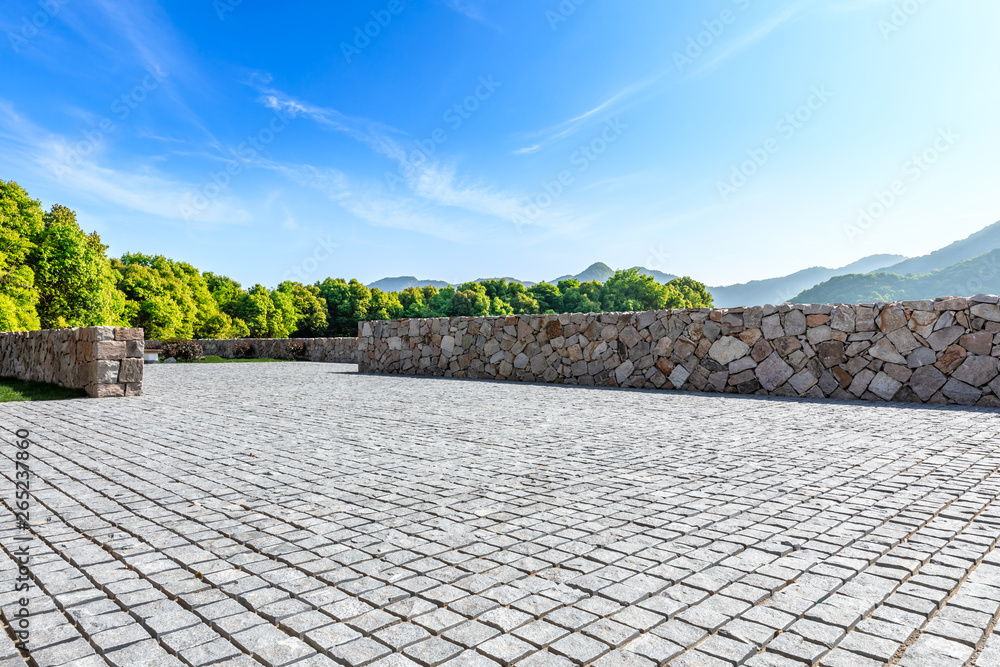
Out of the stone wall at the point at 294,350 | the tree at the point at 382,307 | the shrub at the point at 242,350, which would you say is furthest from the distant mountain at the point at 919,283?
the shrub at the point at 242,350

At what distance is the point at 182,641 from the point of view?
6.50 ft

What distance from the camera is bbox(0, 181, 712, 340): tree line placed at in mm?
24469

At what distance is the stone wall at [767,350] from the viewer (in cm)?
816

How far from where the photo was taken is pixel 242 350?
26828 mm

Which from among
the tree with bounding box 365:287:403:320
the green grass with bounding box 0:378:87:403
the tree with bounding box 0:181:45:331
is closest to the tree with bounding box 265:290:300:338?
the tree with bounding box 365:287:403:320

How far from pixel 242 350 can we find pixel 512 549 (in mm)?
26761

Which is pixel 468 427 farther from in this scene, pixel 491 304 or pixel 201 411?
pixel 491 304

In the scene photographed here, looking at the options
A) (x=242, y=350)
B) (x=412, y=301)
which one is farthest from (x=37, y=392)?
(x=412, y=301)

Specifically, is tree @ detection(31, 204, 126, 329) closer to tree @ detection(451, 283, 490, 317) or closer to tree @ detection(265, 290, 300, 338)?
tree @ detection(265, 290, 300, 338)

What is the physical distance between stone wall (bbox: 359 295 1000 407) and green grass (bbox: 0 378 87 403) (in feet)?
24.8

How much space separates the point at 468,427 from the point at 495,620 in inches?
174

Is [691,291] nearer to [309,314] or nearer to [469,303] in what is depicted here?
[469,303]

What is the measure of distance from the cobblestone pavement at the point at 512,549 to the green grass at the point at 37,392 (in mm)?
4528

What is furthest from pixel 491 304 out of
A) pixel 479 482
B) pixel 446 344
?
pixel 479 482
